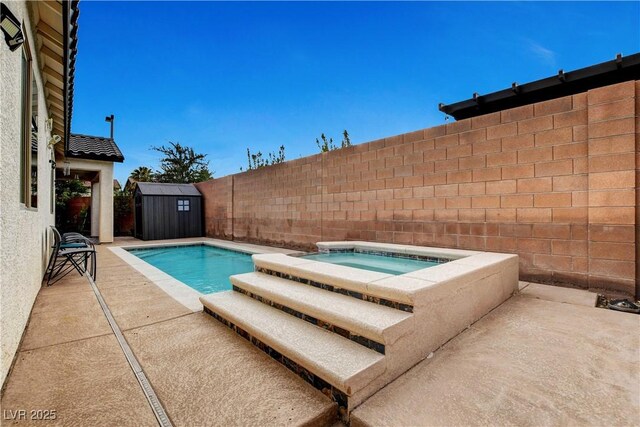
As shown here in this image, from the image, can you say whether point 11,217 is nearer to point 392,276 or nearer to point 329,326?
point 329,326

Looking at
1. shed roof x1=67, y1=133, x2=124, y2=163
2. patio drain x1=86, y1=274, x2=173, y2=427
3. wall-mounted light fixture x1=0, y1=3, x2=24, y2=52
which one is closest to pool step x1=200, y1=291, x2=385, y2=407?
patio drain x1=86, y1=274, x2=173, y2=427

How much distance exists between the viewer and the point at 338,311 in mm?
2213

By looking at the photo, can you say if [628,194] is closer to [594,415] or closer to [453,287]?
[453,287]

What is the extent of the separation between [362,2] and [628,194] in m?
9.15

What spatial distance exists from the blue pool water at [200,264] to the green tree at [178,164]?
17.3 m

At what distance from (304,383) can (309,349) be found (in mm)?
197

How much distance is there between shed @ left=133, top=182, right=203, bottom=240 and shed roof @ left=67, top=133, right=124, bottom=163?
214 centimetres

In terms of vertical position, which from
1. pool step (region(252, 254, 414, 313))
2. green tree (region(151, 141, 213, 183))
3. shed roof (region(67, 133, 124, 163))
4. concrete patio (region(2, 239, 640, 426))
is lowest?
concrete patio (region(2, 239, 640, 426))

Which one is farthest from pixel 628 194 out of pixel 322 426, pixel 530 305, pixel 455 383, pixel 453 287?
pixel 322 426

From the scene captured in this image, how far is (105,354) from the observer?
226cm

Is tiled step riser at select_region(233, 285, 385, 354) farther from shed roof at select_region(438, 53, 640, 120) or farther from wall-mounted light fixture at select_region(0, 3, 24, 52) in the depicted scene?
shed roof at select_region(438, 53, 640, 120)

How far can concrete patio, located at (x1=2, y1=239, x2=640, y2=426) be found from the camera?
1.54 m

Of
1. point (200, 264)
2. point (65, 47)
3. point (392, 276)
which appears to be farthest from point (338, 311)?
point (200, 264)

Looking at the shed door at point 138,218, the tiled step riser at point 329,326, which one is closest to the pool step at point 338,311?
the tiled step riser at point 329,326
